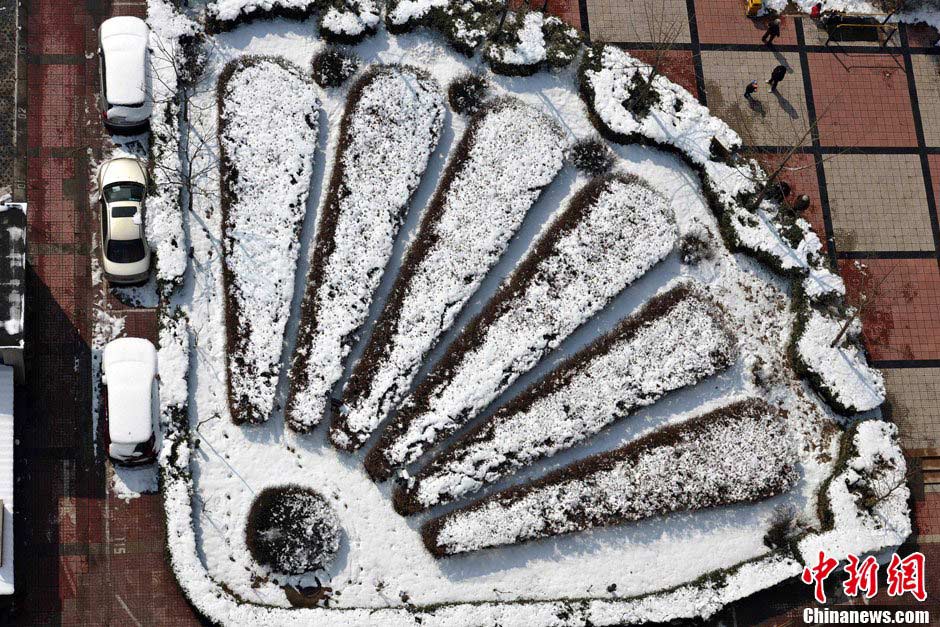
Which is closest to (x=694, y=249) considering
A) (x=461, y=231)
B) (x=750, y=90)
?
(x=750, y=90)

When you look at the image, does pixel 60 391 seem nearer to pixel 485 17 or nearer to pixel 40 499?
pixel 40 499

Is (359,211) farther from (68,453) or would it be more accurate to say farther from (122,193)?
(68,453)

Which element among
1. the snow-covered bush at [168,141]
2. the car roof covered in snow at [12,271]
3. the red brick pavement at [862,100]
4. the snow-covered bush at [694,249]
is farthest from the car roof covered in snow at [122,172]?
the red brick pavement at [862,100]

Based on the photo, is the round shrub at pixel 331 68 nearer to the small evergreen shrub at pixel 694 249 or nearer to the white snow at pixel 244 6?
the white snow at pixel 244 6

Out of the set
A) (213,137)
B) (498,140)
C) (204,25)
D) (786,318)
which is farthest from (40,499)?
(786,318)

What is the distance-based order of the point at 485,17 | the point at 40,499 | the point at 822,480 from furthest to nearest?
the point at 485,17, the point at 822,480, the point at 40,499

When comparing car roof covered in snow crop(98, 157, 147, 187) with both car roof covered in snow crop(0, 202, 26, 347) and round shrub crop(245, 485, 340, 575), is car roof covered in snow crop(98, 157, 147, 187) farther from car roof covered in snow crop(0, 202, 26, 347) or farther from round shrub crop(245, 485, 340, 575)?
round shrub crop(245, 485, 340, 575)
